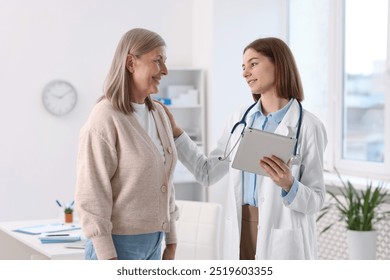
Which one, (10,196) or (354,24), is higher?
(354,24)

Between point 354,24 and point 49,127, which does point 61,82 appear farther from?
point 354,24

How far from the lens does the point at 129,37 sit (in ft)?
7.02

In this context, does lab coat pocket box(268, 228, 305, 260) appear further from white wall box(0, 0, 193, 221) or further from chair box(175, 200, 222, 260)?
white wall box(0, 0, 193, 221)

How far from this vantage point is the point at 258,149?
236 cm

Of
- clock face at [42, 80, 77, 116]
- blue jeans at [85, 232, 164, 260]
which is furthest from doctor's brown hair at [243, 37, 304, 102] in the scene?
clock face at [42, 80, 77, 116]

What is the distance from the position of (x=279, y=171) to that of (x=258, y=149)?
111mm

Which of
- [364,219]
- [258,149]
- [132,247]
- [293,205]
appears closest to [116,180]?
[132,247]

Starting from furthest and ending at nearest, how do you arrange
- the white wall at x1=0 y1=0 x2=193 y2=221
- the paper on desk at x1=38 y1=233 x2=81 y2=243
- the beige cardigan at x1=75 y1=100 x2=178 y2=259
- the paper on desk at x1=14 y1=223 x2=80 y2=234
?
1. the white wall at x1=0 y1=0 x2=193 y2=221
2. the paper on desk at x1=14 y1=223 x2=80 y2=234
3. the paper on desk at x1=38 y1=233 x2=81 y2=243
4. the beige cardigan at x1=75 y1=100 x2=178 y2=259

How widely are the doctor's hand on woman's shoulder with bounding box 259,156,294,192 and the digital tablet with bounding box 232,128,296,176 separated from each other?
0.07 ft

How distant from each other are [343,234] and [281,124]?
7.51 feet

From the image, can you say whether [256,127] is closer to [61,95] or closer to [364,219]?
[364,219]

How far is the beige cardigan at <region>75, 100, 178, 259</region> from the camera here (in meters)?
2.02

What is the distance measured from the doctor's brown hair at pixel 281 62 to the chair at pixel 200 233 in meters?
1.38

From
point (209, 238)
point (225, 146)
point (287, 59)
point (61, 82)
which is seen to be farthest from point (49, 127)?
point (287, 59)
